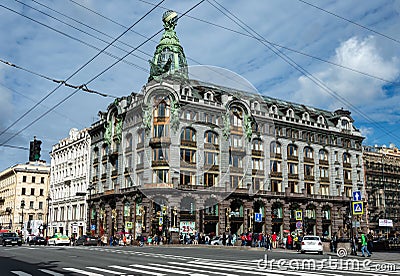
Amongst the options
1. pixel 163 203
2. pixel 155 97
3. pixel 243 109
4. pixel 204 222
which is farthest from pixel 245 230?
pixel 243 109

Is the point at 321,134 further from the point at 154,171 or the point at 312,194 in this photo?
the point at 154,171

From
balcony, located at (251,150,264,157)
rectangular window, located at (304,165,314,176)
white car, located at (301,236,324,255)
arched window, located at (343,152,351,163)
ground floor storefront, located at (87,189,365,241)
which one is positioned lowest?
white car, located at (301,236,324,255)

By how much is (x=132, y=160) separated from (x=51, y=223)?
1641 inches

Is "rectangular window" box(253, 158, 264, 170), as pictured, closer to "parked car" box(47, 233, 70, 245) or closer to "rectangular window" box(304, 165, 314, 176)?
"rectangular window" box(304, 165, 314, 176)

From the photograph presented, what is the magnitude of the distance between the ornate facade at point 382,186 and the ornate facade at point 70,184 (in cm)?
5247

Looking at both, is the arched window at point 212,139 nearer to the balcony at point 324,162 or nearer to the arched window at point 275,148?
the arched window at point 275,148

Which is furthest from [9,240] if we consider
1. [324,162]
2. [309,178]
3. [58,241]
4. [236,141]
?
[324,162]

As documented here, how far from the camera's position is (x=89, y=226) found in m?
78.6

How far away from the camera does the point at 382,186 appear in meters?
90.3

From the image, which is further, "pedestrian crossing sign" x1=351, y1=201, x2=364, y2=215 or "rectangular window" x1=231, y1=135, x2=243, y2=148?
"pedestrian crossing sign" x1=351, y1=201, x2=364, y2=215


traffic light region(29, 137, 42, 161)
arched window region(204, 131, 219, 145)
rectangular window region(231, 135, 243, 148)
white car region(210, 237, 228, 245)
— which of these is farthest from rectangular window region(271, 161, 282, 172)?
traffic light region(29, 137, 42, 161)

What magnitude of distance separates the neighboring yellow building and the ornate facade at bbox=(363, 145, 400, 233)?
6882 cm

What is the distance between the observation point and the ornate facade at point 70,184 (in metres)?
82.4

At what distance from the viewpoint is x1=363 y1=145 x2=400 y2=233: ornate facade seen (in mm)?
87875
